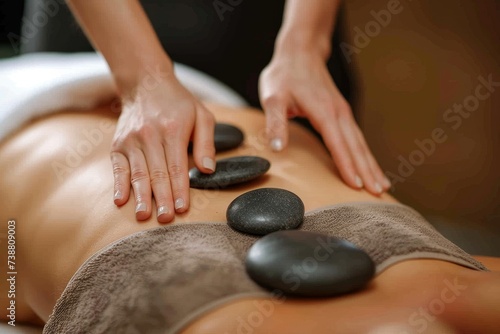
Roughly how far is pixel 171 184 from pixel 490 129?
5.35ft

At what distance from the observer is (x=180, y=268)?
2.39ft

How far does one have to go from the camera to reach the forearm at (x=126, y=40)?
3.84 feet

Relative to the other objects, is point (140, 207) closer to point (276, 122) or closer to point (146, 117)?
point (146, 117)

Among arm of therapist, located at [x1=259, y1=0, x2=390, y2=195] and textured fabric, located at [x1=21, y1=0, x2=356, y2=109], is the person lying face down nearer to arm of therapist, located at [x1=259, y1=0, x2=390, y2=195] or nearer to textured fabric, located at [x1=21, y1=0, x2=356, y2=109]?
arm of therapist, located at [x1=259, y1=0, x2=390, y2=195]

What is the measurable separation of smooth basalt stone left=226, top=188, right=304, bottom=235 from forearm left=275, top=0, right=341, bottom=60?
0.58 m

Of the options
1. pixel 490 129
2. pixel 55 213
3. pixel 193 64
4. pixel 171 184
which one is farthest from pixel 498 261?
pixel 490 129

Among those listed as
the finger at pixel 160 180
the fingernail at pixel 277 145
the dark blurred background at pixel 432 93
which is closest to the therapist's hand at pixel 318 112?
the fingernail at pixel 277 145

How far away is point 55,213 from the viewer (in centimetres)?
101

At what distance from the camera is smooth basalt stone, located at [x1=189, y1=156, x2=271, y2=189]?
38.5 inches

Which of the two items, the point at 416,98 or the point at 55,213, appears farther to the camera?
the point at 416,98

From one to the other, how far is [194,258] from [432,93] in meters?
1.80

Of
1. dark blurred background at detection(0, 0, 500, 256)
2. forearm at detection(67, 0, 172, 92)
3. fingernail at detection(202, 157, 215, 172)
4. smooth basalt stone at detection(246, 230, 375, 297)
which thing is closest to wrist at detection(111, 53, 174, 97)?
forearm at detection(67, 0, 172, 92)

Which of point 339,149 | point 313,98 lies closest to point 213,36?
point 313,98

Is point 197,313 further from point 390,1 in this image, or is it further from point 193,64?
point 390,1
